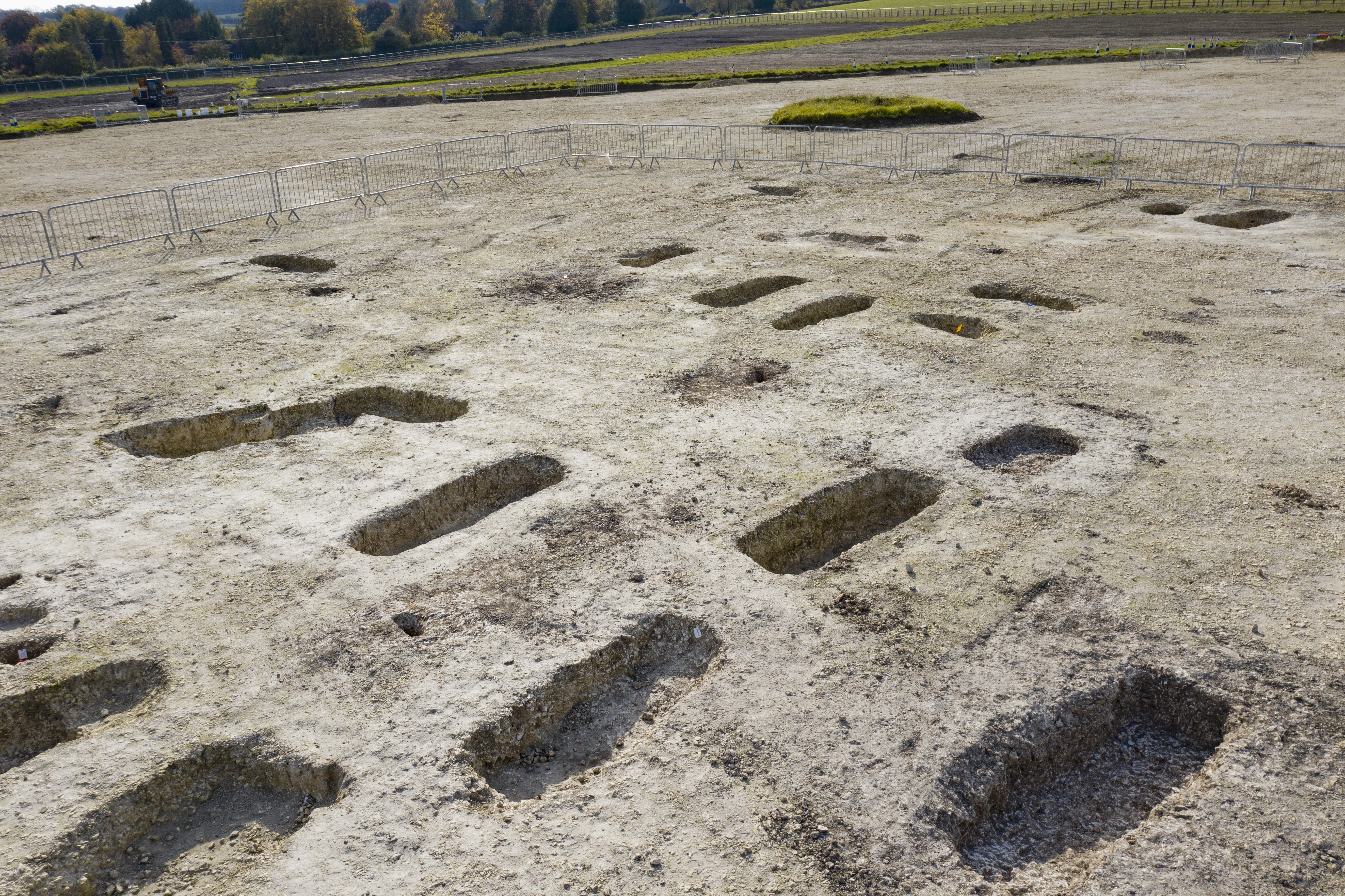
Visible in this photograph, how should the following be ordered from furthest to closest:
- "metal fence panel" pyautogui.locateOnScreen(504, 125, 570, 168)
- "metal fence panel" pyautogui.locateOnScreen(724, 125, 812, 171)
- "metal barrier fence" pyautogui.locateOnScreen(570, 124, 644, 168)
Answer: "metal barrier fence" pyautogui.locateOnScreen(570, 124, 644, 168) → "metal fence panel" pyautogui.locateOnScreen(504, 125, 570, 168) → "metal fence panel" pyautogui.locateOnScreen(724, 125, 812, 171)

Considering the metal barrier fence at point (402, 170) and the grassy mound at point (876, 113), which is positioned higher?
the grassy mound at point (876, 113)

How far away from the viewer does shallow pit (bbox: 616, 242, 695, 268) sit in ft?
51.8

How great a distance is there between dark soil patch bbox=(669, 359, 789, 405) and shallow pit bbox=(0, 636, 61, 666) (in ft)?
19.9

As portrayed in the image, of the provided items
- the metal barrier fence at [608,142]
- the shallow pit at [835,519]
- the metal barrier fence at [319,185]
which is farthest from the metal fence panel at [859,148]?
the shallow pit at [835,519]

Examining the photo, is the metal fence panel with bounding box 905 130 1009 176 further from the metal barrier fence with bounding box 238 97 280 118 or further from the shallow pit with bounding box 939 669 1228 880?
the metal barrier fence with bounding box 238 97 280 118

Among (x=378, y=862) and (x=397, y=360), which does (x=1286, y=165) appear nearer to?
(x=397, y=360)

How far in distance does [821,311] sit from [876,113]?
18.5 m

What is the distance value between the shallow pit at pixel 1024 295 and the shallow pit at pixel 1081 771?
7861 mm

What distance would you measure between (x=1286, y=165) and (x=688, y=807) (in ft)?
71.2

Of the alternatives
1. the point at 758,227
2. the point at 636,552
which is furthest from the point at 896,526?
the point at 758,227

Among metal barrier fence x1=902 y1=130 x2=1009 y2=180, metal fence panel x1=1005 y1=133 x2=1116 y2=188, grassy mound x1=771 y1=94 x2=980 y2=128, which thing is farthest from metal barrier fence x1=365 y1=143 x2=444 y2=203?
metal fence panel x1=1005 y1=133 x2=1116 y2=188

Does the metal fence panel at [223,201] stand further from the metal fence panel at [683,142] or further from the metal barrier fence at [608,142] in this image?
the metal fence panel at [683,142]

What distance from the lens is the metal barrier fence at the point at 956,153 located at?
71.2ft

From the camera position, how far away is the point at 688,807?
17.1 ft
